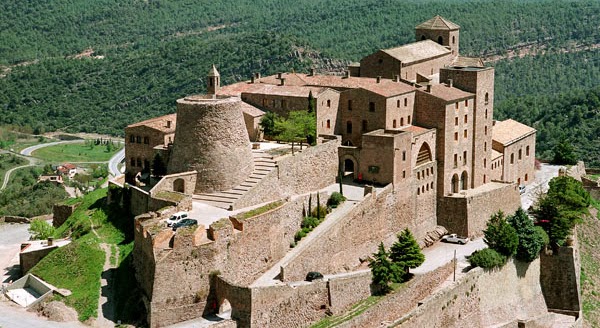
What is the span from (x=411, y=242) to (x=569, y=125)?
41.4 meters

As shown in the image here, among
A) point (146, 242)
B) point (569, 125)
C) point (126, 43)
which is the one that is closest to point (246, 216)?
point (146, 242)

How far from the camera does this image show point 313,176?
5400cm

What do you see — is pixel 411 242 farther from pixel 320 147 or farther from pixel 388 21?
pixel 388 21

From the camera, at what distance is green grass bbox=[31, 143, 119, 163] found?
4222 inches

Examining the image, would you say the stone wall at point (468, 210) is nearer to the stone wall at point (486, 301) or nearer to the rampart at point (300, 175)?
the stone wall at point (486, 301)

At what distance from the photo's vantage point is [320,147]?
5478 centimetres

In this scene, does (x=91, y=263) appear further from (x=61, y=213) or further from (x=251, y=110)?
(x=251, y=110)

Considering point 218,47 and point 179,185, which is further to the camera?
point 218,47

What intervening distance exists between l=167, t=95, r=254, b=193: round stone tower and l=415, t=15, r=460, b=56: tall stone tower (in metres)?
22.6

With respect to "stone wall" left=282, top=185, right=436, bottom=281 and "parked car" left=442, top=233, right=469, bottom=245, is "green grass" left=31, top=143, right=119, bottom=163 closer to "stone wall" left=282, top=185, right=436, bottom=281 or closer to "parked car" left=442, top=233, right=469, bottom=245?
"parked car" left=442, top=233, right=469, bottom=245

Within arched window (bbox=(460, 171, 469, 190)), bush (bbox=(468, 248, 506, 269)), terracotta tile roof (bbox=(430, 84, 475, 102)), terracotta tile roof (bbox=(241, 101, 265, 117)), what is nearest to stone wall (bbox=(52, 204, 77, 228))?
terracotta tile roof (bbox=(241, 101, 265, 117))

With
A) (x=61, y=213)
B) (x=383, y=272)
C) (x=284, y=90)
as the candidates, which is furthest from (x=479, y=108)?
(x=61, y=213)

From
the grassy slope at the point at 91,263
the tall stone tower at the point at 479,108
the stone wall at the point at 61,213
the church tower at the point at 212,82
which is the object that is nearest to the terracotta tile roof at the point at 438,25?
the tall stone tower at the point at 479,108

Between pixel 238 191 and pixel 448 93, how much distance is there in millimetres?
15446
